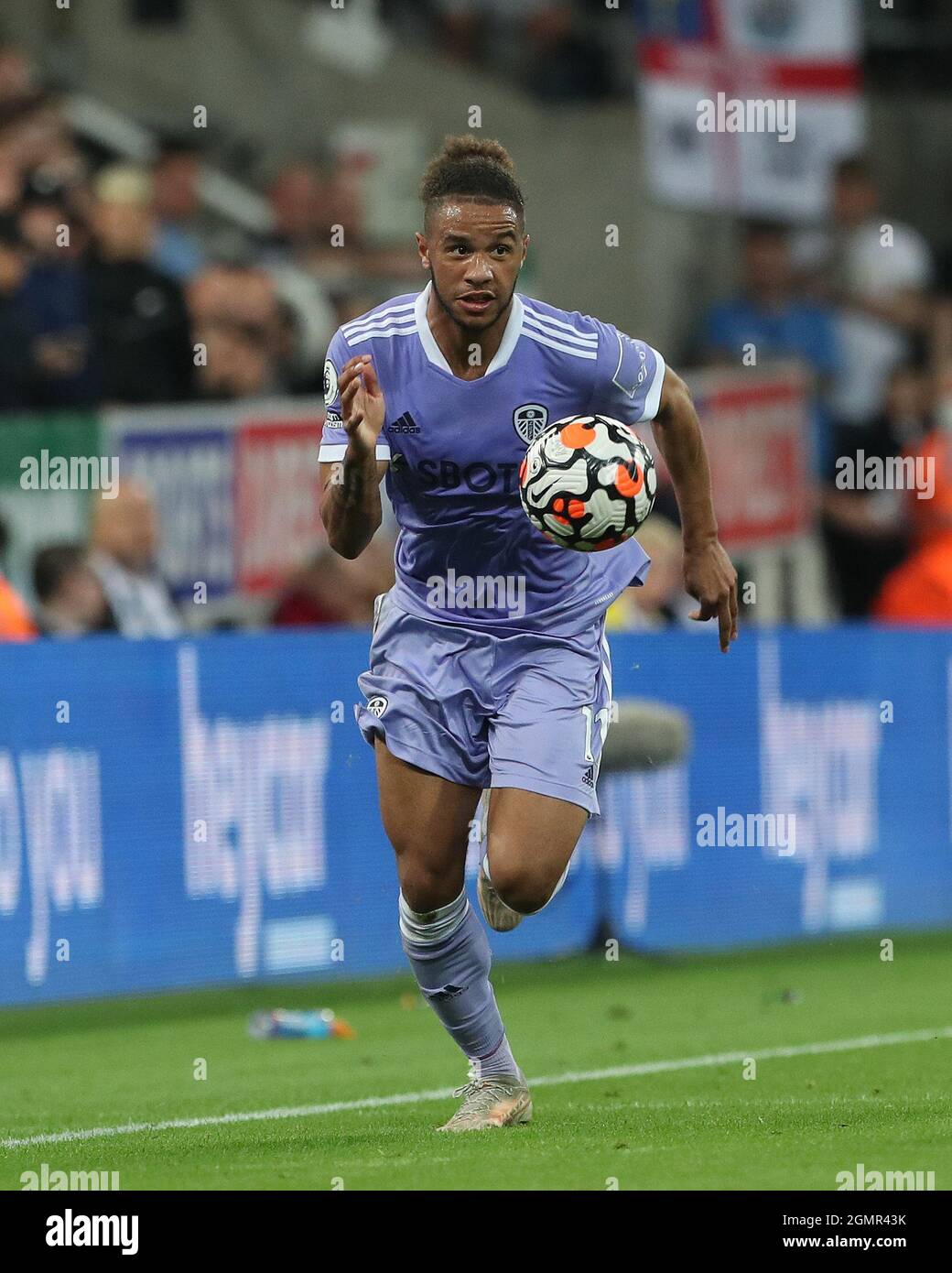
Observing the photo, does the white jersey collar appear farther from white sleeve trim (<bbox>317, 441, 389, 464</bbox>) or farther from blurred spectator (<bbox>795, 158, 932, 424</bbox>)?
blurred spectator (<bbox>795, 158, 932, 424</bbox>)

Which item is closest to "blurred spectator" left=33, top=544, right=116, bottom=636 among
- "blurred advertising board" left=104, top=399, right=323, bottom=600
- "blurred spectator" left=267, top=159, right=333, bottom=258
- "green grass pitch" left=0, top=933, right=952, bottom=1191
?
"blurred advertising board" left=104, top=399, right=323, bottom=600

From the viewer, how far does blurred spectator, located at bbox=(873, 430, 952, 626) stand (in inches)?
598

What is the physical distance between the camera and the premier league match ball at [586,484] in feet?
21.7

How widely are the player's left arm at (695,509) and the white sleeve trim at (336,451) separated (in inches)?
33.6

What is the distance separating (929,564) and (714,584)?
839 centimetres

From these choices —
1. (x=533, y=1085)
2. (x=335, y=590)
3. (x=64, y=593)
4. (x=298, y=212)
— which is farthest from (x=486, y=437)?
(x=298, y=212)

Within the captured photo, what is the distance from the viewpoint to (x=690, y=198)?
16.8 m

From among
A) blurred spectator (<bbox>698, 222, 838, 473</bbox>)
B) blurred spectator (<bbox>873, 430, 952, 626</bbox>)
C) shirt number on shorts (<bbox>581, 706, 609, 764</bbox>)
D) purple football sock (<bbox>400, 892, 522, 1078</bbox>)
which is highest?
blurred spectator (<bbox>698, 222, 838, 473</bbox>)

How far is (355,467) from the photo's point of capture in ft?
21.2

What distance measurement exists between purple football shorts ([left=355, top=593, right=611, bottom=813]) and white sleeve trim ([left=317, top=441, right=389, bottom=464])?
1.88ft

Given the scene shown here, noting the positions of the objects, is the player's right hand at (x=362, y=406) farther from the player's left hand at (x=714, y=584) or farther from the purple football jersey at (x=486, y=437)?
the player's left hand at (x=714, y=584)

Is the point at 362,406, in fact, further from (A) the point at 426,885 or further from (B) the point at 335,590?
(B) the point at 335,590

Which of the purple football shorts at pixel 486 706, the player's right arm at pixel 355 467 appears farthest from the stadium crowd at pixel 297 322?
the player's right arm at pixel 355 467
